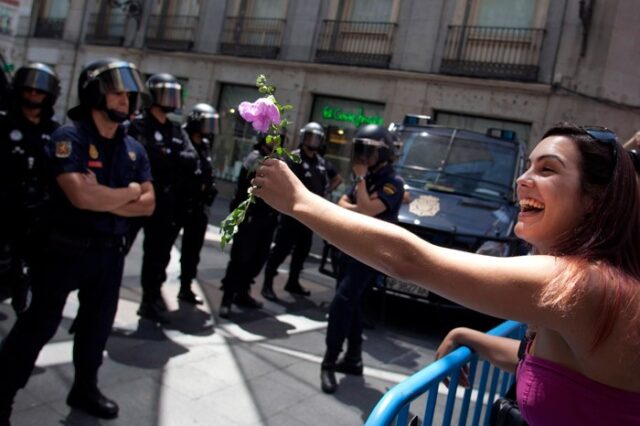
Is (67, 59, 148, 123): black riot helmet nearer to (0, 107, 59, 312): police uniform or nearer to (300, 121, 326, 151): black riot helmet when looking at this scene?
(0, 107, 59, 312): police uniform

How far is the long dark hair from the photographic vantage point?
→ 122 cm

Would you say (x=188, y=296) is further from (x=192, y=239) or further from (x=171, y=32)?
(x=171, y=32)

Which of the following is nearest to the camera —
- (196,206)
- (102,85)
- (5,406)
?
(5,406)

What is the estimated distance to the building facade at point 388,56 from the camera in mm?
12109

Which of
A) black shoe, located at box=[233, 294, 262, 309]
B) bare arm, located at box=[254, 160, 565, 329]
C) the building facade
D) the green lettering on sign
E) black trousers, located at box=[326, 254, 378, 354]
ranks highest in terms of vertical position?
the building facade

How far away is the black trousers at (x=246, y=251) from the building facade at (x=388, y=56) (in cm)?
874

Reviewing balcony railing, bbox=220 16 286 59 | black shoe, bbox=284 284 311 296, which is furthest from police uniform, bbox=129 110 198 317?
balcony railing, bbox=220 16 286 59

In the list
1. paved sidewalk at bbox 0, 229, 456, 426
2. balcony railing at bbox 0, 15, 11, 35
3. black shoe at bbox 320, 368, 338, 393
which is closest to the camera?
paved sidewalk at bbox 0, 229, 456, 426

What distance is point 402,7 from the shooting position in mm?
14648

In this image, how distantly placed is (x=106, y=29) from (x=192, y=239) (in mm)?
18377

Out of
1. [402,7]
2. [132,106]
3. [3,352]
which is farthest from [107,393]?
[402,7]

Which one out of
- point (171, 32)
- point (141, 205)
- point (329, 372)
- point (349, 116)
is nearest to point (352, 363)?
point (329, 372)

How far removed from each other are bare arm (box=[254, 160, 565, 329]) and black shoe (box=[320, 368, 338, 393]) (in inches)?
114

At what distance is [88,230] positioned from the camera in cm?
302
